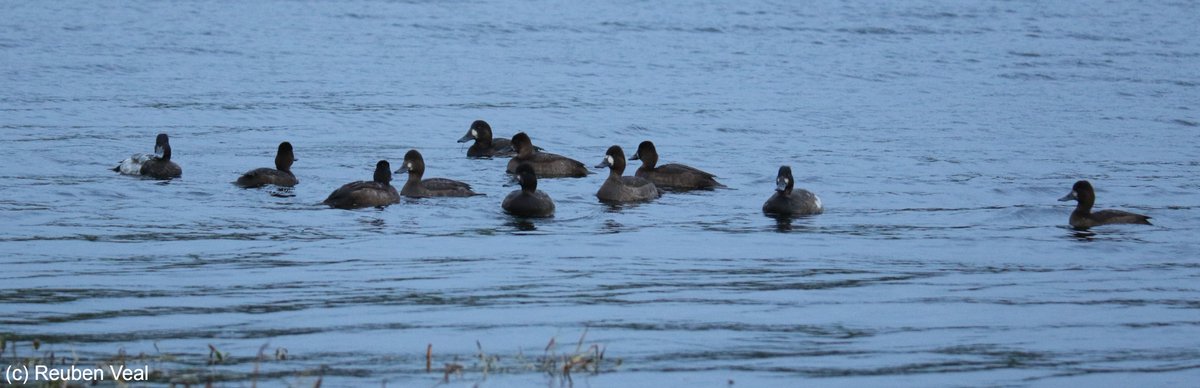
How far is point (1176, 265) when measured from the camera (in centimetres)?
1546

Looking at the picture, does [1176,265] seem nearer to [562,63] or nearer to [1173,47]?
[562,63]

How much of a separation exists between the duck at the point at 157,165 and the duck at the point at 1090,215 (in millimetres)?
10572

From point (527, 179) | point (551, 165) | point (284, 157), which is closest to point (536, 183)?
point (527, 179)

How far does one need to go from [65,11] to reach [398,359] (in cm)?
3745

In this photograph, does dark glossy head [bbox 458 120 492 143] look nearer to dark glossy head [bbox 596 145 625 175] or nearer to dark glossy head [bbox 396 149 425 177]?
dark glossy head [bbox 596 145 625 175]

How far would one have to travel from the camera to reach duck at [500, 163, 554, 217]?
18312mm

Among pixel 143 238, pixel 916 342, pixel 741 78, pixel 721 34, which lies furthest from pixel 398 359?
pixel 721 34

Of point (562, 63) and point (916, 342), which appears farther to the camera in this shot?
point (562, 63)

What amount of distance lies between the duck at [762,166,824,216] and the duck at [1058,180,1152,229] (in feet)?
9.16

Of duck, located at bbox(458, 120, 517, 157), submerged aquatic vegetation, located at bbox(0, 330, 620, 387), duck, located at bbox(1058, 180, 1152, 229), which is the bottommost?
duck, located at bbox(458, 120, 517, 157)

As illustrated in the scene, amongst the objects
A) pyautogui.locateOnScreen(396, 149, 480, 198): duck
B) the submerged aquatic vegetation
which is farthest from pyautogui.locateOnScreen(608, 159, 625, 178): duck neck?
the submerged aquatic vegetation

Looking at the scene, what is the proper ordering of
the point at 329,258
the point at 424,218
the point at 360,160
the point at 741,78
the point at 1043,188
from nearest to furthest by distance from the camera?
the point at 329,258 → the point at 424,218 → the point at 1043,188 → the point at 360,160 → the point at 741,78

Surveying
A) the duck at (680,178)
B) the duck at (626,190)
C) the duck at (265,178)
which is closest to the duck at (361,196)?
the duck at (265,178)

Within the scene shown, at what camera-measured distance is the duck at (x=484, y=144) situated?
81.1ft
